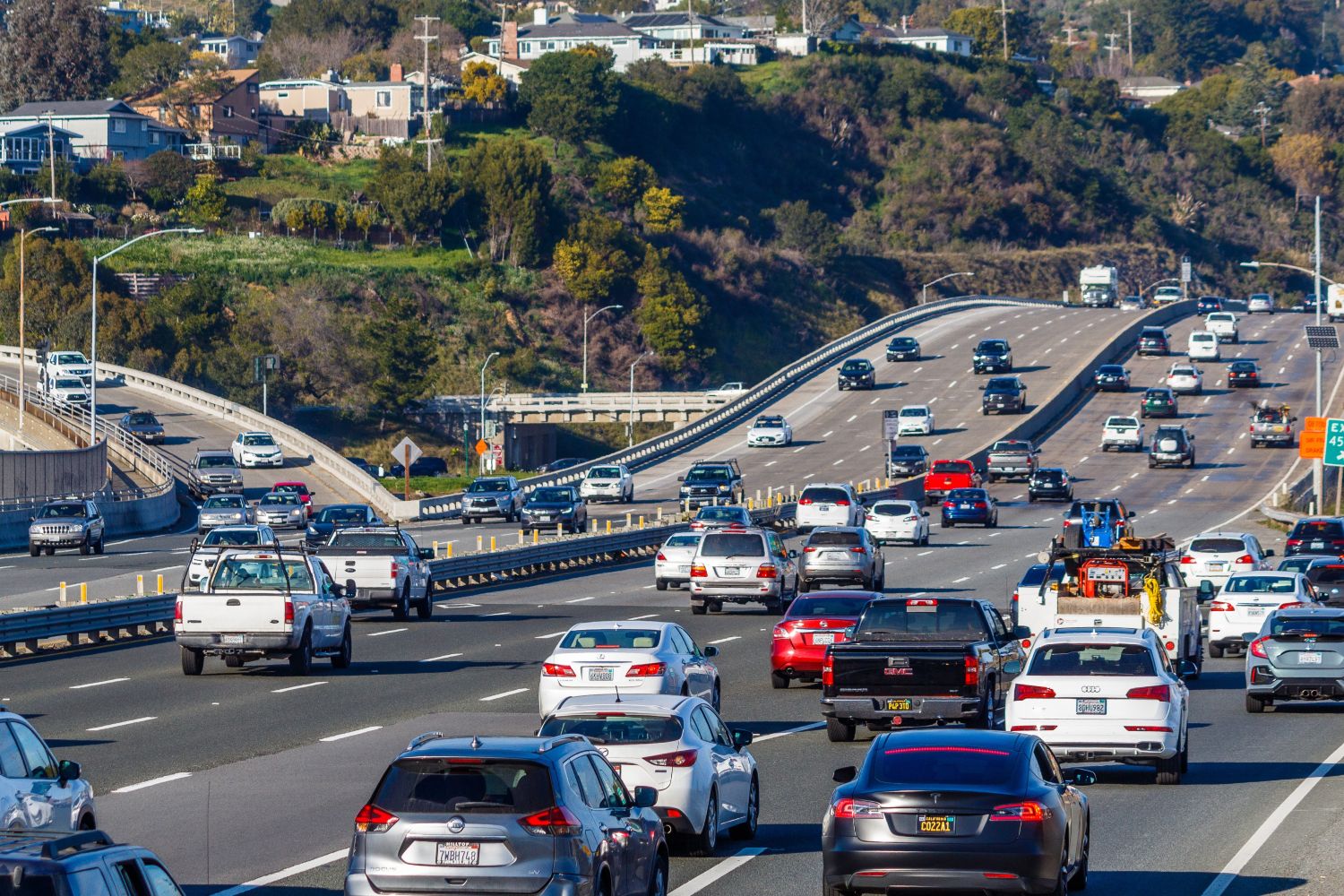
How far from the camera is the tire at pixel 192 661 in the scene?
1182 inches

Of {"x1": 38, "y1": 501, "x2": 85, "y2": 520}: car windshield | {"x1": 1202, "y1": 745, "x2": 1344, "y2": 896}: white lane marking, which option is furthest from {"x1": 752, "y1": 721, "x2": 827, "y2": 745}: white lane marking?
{"x1": 38, "y1": 501, "x2": 85, "y2": 520}: car windshield

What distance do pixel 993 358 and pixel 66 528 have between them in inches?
2343

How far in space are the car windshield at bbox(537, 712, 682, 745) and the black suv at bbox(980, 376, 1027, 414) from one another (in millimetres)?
79544

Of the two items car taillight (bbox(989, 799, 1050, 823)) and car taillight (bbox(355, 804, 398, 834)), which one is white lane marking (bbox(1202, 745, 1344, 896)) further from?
car taillight (bbox(355, 804, 398, 834))

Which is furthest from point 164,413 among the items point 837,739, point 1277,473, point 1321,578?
point 837,739

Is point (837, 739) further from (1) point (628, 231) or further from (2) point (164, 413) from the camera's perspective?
(1) point (628, 231)

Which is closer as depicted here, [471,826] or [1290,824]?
[471,826]

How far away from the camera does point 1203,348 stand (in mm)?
105375

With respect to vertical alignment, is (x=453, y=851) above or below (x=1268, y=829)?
above

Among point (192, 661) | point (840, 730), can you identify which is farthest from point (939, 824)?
point (192, 661)

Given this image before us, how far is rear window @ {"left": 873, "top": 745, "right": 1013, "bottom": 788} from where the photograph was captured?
13.6m

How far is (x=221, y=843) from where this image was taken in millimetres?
16625

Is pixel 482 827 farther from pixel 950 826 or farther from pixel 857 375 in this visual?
pixel 857 375

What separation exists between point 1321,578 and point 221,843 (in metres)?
28.3
